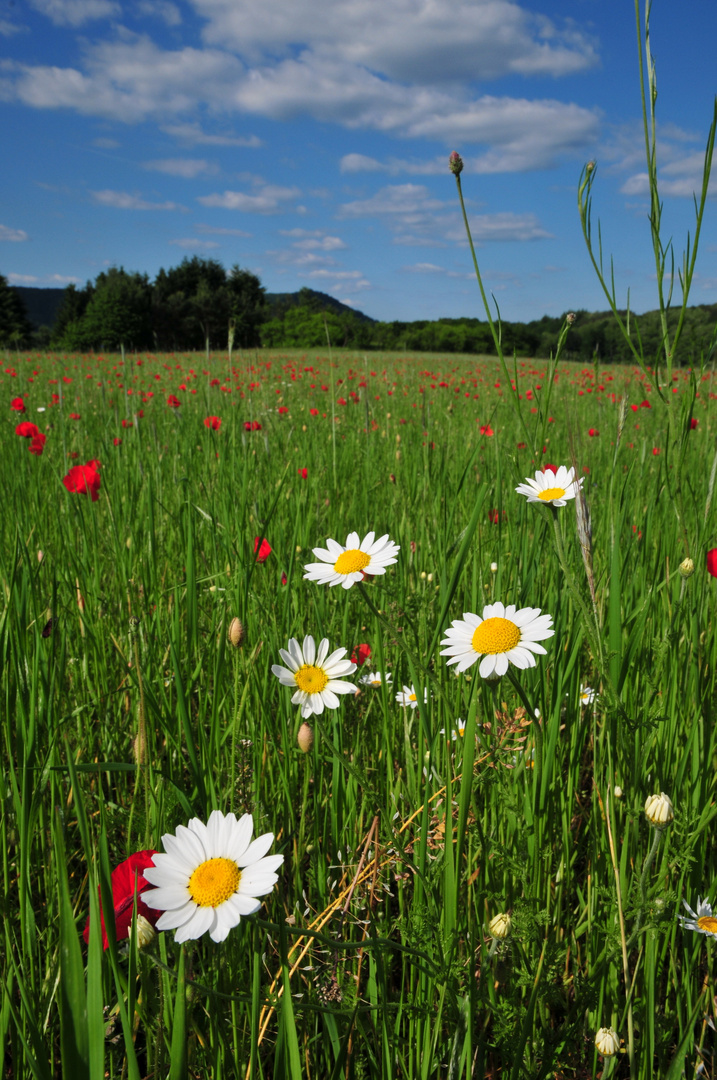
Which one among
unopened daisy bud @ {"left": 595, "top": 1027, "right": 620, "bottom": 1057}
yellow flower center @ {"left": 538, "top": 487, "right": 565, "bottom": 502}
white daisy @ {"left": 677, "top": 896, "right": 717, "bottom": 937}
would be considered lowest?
unopened daisy bud @ {"left": 595, "top": 1027, "right": 620, "bottom": 1057}

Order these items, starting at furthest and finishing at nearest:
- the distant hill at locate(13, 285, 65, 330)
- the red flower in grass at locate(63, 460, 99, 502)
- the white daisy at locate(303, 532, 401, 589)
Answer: the distant hill at locate(13, 285, 65, 330)
the red flower in grass at locate(63, 460, 99, 502)
the white daisy at locate(303, 532, 401, 589)

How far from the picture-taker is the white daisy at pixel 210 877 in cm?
48

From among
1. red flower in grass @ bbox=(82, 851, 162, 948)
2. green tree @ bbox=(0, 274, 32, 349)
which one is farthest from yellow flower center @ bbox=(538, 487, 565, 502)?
green tree @ bbox=(0, 274, 32, 349)

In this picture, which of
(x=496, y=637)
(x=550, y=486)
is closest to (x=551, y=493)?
(x=550, y=486)

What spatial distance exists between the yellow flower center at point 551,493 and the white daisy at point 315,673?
14.3 inches

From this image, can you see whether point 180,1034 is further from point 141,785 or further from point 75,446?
point 75,446

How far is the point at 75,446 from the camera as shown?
10.0 feet

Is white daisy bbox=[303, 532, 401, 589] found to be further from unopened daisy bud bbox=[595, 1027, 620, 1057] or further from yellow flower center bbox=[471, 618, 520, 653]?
unopened daisy bud bbox=[595, 1027, 620, 1057]

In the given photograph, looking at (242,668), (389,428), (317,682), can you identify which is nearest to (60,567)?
(242,668)

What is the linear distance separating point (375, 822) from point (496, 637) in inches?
12.4

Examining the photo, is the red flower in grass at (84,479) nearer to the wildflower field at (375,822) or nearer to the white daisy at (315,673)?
the wildflower field at (375,822)

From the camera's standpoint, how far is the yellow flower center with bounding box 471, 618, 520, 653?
28.1 inches

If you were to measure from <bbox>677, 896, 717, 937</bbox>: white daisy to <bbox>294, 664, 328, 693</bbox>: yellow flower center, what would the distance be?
50cm

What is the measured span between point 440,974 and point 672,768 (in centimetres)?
59
